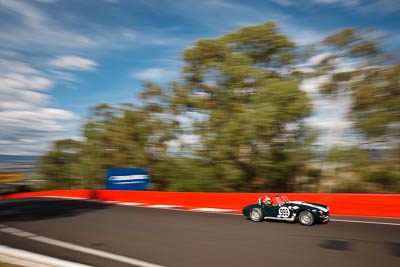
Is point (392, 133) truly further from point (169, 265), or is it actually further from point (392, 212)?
point (169, 265)

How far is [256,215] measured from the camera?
9.26 metres

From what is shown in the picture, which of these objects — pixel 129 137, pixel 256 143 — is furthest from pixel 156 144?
pixel 256 143

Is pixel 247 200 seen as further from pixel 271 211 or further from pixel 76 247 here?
pixel 76 247

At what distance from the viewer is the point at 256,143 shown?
17766 mm

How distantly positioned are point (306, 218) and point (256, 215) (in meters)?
1.56

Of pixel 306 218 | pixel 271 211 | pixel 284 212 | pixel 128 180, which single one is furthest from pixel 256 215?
pixel 128 180

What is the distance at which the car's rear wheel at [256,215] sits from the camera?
361 inches

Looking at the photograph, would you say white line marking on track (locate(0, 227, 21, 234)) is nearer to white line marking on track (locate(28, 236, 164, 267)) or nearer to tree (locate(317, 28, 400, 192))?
white line marking on track (locate(28, 236, 164, 267))

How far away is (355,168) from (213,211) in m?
9.46

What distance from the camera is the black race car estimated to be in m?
8.24

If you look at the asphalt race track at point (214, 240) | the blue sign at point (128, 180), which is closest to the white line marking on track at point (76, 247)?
the asphalt race track at point (214, 240)

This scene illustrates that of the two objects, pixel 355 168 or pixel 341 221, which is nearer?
pixel 341 221

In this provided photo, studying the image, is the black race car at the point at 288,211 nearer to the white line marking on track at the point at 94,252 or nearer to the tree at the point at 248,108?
the white line marking on track at the point at 94,252

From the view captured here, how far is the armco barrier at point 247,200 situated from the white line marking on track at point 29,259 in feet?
24.8
